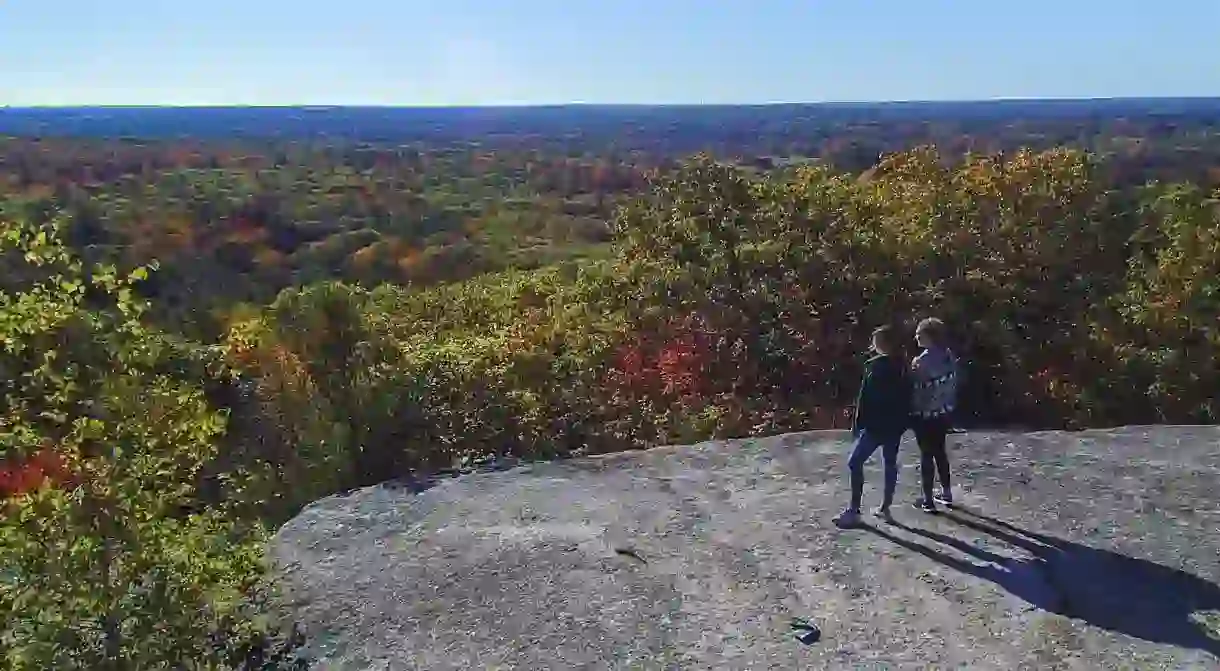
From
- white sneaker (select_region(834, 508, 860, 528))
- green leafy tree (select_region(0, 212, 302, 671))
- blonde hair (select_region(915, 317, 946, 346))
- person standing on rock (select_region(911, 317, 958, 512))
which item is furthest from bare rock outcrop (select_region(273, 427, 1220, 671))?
green leafy tree (select_region(0, 212, 302, 671))

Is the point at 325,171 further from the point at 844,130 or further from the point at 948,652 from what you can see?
the point at 948,652

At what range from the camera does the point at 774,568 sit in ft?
28.6

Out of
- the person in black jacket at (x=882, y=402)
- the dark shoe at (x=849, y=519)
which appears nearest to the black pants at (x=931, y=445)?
the person in black jacket at (x=882, y=402)

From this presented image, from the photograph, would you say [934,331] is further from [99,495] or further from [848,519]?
[99,495]

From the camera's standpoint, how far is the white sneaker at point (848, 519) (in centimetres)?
911

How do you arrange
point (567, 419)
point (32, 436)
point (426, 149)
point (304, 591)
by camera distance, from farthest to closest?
point (426, 149)
point (567, 419)
point (304, 591)
point (32, 436)

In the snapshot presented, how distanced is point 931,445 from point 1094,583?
1471 mm

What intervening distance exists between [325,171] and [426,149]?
161 ft

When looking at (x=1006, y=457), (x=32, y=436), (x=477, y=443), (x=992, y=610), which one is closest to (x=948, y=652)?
(x=992, y=610)

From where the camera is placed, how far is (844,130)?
178625mm

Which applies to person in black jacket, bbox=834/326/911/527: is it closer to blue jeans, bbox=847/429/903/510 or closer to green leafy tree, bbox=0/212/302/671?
blue jeans, bbox=847/429/903/510

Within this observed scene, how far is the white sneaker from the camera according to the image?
29.9 feet

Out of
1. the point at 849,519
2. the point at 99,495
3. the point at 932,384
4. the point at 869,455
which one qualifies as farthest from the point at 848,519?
the point at 99,495

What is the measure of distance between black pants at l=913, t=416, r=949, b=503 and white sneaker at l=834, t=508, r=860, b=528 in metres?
0.60
